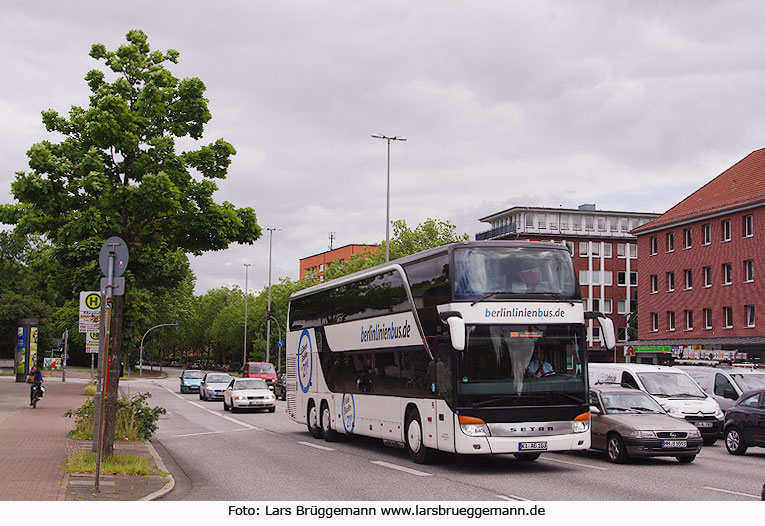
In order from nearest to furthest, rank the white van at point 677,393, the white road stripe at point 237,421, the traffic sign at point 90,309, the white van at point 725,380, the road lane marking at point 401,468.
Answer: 1. the road lane marking at point 401,468
2. the traffic sign at point 90,309
3. the white van at point 677,393
4. the white van at point 725,380
5. the white road stripe at point 237,421

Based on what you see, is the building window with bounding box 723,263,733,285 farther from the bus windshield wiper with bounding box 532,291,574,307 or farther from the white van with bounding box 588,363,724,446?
the bus windshield wiper with bounding box 532,291,574,307

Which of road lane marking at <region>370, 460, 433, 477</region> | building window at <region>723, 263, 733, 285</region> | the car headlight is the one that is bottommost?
road lane marking at <region>370, 460, 433, 477</region>

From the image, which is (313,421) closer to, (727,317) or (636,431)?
(636,431)

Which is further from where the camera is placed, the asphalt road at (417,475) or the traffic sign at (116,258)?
the asphalt road at (417,475)

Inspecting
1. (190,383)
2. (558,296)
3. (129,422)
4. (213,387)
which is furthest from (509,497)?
(190,383)

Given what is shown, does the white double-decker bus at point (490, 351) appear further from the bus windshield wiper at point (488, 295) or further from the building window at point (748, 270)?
the building window at point (748, 270)

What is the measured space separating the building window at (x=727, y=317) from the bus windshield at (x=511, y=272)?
149 feet

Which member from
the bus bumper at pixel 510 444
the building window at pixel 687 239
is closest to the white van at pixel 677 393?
the bus bumper at pixel 510 444

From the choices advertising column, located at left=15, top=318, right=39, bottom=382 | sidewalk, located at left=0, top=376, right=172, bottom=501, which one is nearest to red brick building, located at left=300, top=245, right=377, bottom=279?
advertising column, located at left=15, top=318, right=39, bottom=382

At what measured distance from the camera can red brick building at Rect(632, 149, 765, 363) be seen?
5531cm

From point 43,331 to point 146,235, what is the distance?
81622 millimetres

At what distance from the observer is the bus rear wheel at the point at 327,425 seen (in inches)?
850

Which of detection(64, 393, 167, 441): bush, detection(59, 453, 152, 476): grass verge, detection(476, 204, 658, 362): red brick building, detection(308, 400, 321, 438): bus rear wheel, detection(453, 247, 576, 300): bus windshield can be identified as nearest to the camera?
detection(59, 453, 152, 476): grass verge

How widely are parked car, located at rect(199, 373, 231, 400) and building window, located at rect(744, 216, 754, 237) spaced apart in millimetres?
32589
